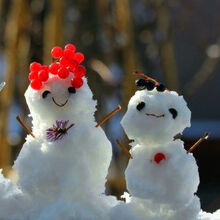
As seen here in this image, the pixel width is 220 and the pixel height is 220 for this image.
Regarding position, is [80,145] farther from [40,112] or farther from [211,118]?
[211,118]

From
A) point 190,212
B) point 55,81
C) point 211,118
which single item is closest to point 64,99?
point 55,81

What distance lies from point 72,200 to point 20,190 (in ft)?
0.13

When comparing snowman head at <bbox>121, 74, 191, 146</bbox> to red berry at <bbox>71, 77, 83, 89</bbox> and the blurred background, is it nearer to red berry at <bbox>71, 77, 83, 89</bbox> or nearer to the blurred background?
red berry at <bbox>71, 77, 83, 89</bbox>

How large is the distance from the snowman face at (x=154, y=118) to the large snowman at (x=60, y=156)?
0.10 ft

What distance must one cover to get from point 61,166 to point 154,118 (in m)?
0.08

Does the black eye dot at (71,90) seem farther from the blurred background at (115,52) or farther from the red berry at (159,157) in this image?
the blurred background at (115,52)

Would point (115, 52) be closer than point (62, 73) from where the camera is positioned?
No

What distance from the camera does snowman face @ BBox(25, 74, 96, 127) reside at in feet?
1.20

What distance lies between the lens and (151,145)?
0.36 m

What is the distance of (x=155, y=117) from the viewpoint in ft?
1.17

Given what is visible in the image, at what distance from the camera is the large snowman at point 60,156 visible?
Answer: 0.36m

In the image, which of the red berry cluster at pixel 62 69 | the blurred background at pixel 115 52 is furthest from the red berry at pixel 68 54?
the blurred background at pixel 115 52

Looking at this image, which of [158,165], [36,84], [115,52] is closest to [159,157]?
[158,165]

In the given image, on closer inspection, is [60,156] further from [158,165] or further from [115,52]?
[115,52]
